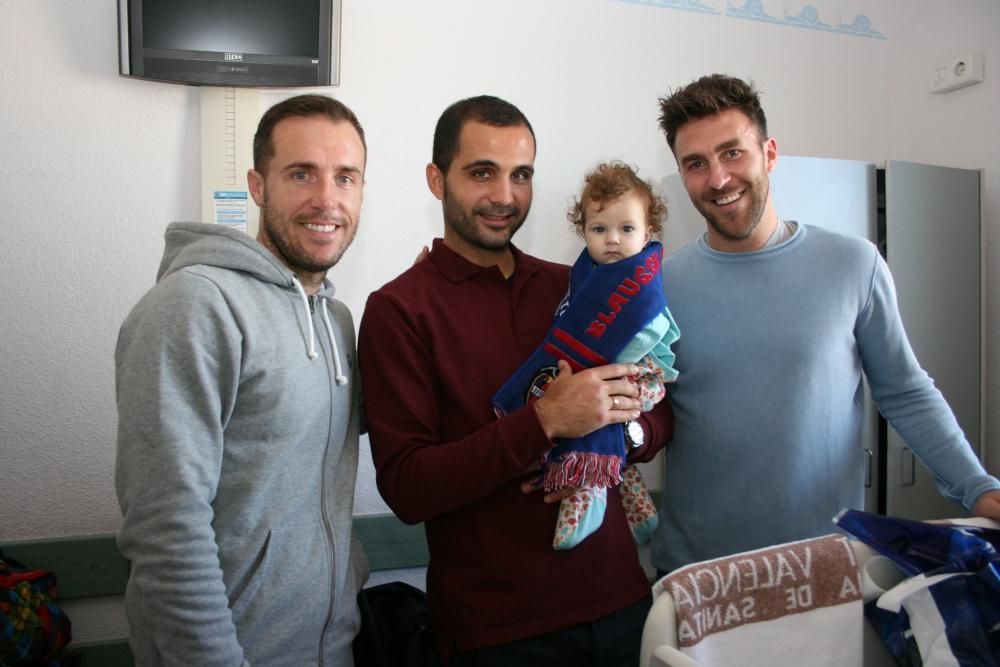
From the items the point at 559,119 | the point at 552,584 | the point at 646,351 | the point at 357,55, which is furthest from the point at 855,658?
the point at 357,55

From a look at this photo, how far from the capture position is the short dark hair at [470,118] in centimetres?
132

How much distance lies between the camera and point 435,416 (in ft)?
3.95

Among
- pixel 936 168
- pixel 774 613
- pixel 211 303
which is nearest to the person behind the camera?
pixel 774 613

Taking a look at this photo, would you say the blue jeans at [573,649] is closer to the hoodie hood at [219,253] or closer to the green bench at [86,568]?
the hoodie hood at [219,253]

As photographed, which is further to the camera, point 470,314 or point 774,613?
point 470,314

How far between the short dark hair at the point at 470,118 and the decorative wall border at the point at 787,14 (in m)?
1.55

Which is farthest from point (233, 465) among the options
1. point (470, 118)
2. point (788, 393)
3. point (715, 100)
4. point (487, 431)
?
point (715, 100)

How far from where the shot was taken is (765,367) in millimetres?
1354

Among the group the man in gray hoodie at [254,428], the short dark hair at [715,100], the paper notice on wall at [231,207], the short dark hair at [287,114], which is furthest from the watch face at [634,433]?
the paper notice on wall at [231,207]

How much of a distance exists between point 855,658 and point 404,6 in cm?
228

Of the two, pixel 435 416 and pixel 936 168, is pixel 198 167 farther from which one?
Answer: pixel 936 168

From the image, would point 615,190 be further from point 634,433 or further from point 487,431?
point 487,431

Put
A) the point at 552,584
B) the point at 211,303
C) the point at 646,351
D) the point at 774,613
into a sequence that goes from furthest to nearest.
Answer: the point at 646,351 → the point at 552,584 → the point at 211,303 → the point at 774,613

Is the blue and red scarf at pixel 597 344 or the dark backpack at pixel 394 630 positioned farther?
the dark backpack at pixel 394 630
